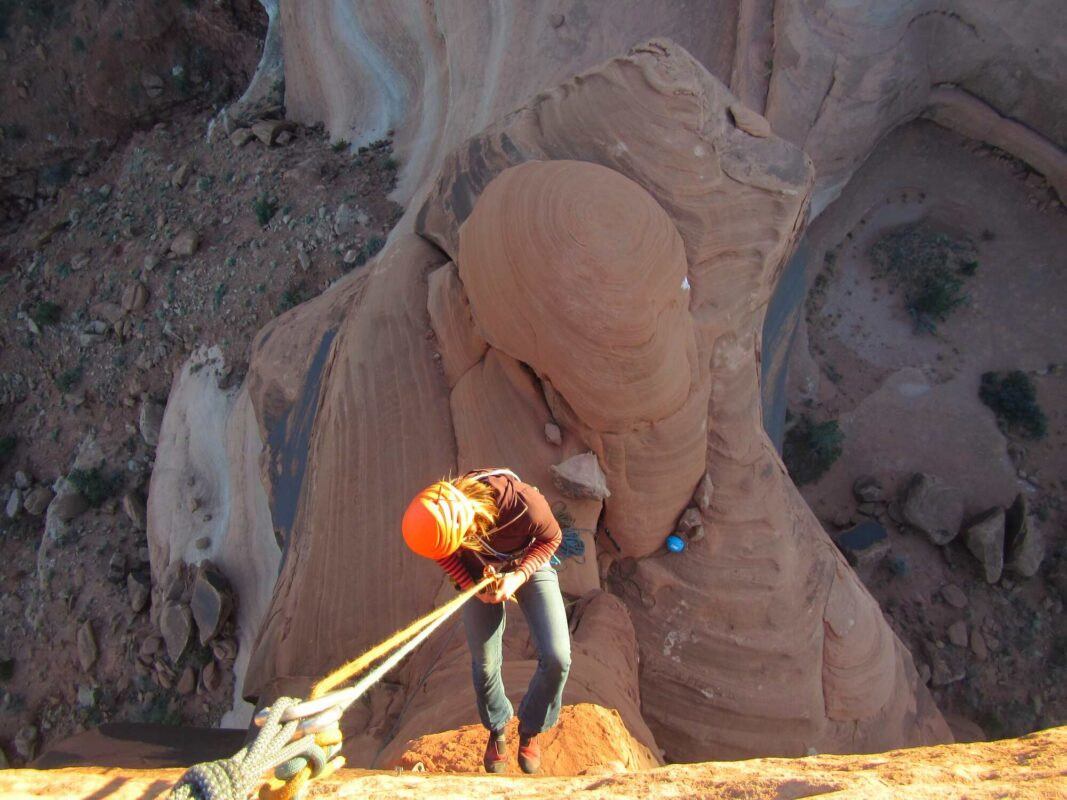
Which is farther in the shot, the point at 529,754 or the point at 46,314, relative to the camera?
the point at 46,314

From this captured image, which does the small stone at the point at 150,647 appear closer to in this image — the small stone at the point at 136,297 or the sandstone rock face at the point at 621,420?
the sandstone rock face at the point at 621,420

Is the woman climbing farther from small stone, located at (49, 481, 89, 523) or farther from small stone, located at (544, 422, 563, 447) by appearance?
small stone, located at (49, 481, 89, 523)

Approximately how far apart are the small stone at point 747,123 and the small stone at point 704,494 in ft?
8.92

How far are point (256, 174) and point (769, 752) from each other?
28.4ft

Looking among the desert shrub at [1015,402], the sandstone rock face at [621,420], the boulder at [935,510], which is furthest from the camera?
the desert shrub at [1015,402]

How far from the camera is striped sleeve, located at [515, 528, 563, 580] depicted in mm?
2619

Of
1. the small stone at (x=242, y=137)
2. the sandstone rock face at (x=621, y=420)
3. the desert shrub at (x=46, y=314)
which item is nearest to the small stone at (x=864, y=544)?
the sandstone rock face at (x=621, y=420)

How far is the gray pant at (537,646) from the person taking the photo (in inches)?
115

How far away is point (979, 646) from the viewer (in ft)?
24.0

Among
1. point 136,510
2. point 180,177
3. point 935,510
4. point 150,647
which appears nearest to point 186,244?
point 180,177

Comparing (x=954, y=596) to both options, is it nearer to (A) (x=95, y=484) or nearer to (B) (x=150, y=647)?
(B) (x=150, y=647)

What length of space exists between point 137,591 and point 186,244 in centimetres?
430

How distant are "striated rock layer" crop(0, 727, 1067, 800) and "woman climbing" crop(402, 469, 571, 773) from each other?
51cm

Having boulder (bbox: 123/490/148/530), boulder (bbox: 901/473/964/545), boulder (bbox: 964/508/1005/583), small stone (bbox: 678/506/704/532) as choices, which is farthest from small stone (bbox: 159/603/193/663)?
boulder (bbox: 964/508/1005/583)
